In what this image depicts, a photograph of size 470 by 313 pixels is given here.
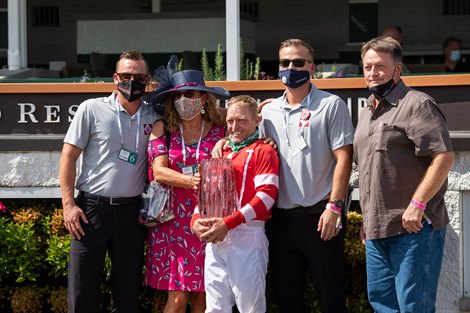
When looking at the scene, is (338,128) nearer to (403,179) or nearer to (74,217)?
(403,179)

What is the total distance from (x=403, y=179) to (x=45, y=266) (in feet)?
10.5

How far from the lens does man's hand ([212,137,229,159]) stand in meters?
5.89

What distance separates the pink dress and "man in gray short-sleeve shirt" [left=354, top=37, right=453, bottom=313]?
117cm

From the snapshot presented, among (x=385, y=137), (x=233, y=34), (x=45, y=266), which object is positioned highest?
(x=233, y=34)

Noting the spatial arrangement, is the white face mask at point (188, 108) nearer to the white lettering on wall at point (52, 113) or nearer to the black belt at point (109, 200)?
the black belt at point (109, 200)

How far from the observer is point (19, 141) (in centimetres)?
746

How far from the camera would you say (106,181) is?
6.16 metres

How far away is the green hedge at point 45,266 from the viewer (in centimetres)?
707

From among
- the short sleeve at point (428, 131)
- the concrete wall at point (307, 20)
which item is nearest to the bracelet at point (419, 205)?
the short sleeve at point (428, 131)

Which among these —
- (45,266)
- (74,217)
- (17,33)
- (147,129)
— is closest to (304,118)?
(147,129)

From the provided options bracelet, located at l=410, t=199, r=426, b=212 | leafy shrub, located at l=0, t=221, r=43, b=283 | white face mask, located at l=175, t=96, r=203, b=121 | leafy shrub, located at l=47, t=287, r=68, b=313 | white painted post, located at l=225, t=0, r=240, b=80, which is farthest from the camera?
white painted post, located at l=225, t=0, r=240, b=80

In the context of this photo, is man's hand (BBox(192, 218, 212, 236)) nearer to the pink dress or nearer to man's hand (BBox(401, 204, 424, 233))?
the pink dress

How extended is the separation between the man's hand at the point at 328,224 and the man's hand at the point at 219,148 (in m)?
0.74

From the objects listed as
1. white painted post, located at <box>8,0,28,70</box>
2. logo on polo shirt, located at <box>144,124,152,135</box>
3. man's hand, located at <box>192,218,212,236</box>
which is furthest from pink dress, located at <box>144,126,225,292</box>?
white painted post, located at <box>8,0,28,70</box>
